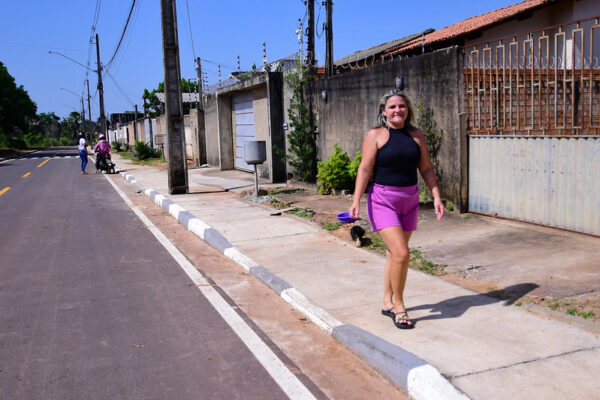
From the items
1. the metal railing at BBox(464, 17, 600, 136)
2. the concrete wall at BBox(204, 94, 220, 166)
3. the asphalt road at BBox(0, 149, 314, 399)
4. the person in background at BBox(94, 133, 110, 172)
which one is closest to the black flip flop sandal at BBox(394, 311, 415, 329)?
the asphalt road at BBox(0, 149, 314, 399)

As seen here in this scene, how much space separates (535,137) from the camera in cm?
755

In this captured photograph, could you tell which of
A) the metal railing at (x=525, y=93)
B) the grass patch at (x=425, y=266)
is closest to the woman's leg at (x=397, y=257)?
the grass patch at (x=425, y=266)

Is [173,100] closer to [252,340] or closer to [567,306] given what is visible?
[252,340]

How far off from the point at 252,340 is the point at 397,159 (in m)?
1.84

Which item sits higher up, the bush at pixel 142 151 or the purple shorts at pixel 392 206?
the bush at pixel 142 151

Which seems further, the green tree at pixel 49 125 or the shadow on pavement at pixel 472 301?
the green tree at pixel 49 125

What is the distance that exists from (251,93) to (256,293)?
1297 cm

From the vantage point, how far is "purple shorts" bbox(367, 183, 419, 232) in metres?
4.36

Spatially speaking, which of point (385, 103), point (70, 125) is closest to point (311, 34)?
point (385, 103)

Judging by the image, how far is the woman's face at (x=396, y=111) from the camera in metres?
4.32

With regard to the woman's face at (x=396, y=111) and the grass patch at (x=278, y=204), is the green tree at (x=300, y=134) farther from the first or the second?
the woman's face at (x=396, y=111)

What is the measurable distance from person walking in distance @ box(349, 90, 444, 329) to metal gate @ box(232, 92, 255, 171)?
14.0 metres

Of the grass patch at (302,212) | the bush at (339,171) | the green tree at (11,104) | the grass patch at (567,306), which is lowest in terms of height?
the grass patch at (567,306)

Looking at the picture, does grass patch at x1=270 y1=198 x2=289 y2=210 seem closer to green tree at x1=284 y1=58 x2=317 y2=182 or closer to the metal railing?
green tree at x1=284 y1=58 x2=317 y2=182
